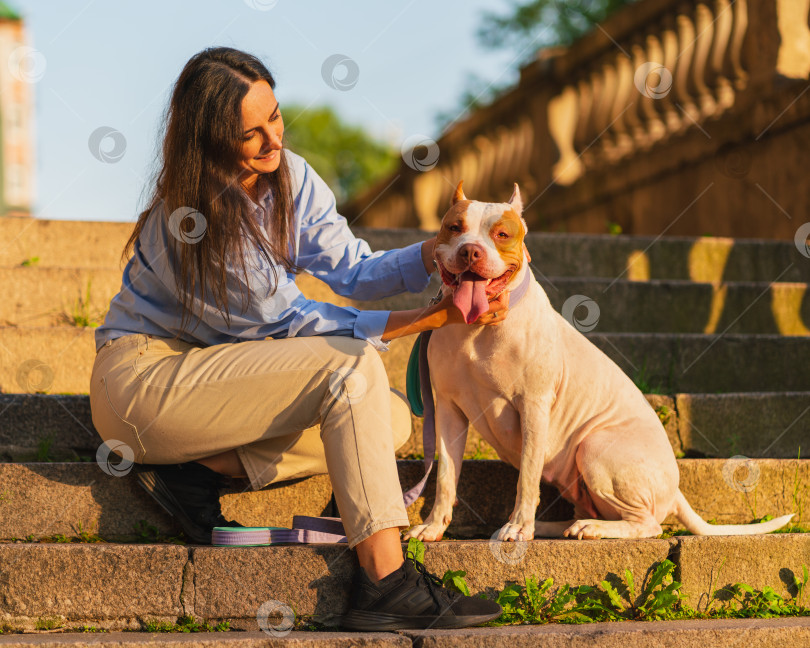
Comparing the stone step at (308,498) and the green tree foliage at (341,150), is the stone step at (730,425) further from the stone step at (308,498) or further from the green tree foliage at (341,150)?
the green tree foliage at (341,150)

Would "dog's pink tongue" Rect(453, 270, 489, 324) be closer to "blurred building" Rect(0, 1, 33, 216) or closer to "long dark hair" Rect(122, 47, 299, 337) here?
"long dark hair" Rect(122, 47, 299, 337)

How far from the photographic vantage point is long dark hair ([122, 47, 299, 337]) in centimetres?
307

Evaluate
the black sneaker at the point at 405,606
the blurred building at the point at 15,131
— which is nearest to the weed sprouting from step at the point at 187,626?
the black sneaker at the point at 405,606

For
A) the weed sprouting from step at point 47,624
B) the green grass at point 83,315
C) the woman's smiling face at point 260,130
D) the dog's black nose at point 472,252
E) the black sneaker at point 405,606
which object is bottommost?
the weed sprouting from step at point 47,624

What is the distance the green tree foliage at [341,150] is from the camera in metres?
45.0

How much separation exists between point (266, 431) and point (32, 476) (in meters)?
0.90

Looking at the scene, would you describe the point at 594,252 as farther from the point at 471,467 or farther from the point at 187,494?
the point at 187,494

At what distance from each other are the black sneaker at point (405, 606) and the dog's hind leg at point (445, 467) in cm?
40

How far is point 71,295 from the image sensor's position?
483 centimetres

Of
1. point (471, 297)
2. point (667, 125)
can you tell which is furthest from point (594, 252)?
point (471, 297)

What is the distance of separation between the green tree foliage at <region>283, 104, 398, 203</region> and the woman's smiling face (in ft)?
133

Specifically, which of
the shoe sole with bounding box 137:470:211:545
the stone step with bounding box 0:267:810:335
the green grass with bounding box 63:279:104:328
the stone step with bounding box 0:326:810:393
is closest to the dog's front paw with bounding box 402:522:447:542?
the shoe sole with bounding box 137:470:211:545

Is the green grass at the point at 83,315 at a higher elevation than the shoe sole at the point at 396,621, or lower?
higher

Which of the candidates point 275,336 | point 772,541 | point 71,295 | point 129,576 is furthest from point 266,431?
point 71,295
